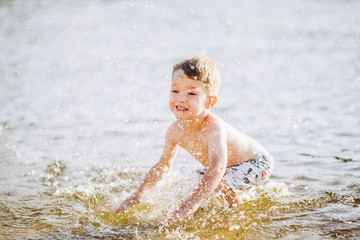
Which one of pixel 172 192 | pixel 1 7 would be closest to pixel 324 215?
pixel 172 192

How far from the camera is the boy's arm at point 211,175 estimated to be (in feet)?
11.0

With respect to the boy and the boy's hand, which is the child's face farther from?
the boy's hand

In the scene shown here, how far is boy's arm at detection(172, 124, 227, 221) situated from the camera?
334 centimetres

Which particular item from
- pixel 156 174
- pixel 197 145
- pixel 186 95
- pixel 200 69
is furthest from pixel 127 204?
pixel 200 69

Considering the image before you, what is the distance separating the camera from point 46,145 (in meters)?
6.09

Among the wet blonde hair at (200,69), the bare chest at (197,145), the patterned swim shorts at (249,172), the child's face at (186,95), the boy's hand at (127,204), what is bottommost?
the boy's hand at (127,204)

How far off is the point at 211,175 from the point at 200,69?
2.70ft

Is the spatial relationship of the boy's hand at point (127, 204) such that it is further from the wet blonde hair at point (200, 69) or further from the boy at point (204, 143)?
the wet blonde hair at point (200, 69)

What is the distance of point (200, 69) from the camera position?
138 inches

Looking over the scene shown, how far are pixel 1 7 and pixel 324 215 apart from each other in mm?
17196

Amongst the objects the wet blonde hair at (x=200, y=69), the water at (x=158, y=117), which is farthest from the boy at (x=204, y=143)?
the water at (x=158, y=117)

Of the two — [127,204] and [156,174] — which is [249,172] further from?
[127,204]

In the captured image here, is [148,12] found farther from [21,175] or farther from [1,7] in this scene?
[21,175]

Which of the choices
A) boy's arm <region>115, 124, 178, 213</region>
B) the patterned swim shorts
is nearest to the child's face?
boy's arm <region>115, 124, 178, 213</region>
